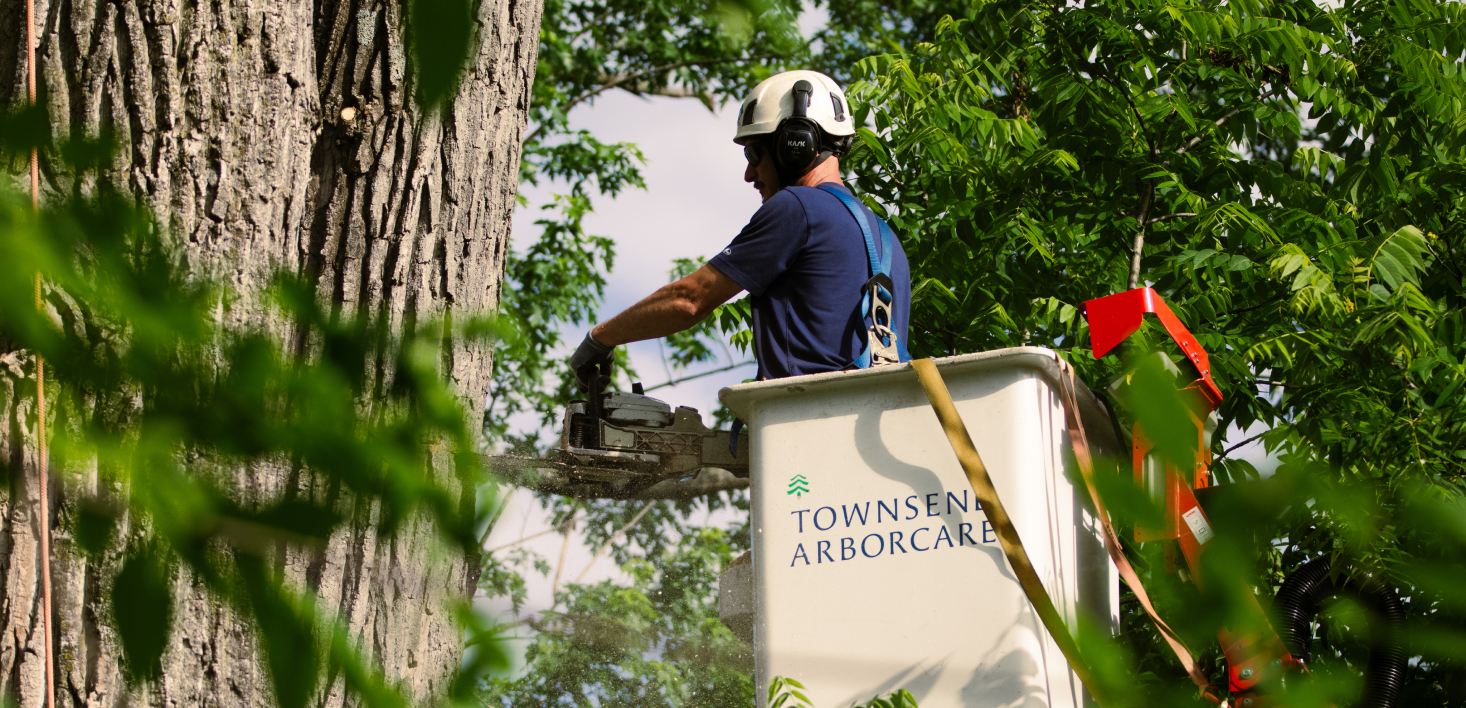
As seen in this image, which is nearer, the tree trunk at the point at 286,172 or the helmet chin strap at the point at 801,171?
the tree trunk at the point at 286,172

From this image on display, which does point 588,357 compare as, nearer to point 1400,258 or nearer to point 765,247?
point 765,247

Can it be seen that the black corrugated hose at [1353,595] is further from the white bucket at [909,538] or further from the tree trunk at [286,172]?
the tree trunk at [286,172]

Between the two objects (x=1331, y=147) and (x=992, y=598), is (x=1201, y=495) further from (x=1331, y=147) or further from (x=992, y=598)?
(x=1331, y=147)

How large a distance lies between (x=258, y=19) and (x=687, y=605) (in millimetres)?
3084

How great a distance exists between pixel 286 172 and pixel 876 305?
1.20m

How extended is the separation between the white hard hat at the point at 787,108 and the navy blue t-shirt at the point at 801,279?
1.18 feet

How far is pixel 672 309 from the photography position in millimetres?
2713

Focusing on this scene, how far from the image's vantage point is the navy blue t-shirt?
104 inches

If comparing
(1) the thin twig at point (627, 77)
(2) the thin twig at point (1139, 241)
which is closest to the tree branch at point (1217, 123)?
(2) the thin twig at point (1139, 241)

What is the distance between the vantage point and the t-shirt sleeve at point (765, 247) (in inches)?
104

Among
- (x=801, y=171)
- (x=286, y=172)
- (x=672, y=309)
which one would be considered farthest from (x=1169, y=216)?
(x=286, y=172)

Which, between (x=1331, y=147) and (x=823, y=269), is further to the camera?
(x=1331, y=147)

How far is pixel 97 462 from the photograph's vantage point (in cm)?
69

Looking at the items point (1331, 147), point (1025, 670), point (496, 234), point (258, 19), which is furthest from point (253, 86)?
point (1331, 147)
